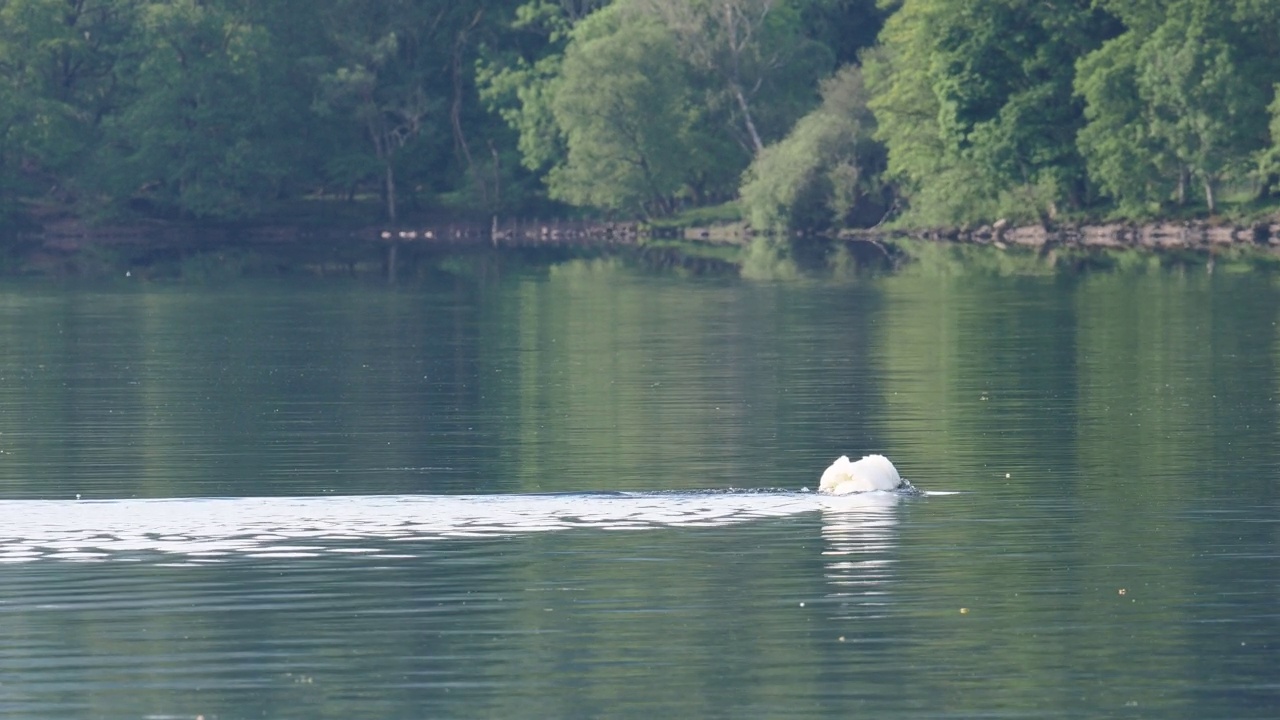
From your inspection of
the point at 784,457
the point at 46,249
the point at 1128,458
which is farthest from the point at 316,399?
the point at 46,249

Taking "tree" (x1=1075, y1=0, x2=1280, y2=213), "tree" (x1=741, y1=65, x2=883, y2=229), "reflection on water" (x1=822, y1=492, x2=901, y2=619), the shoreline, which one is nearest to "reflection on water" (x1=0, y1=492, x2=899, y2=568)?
"reflection on water" (x1=822, y1=492, x2=901, y2=619)

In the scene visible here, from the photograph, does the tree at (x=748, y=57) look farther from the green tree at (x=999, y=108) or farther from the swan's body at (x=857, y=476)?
the swan's body at (x=857, y=476)

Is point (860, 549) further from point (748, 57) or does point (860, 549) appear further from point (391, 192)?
point (391, 192)

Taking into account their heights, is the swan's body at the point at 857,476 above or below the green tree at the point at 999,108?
below

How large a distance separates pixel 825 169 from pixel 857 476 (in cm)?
8376

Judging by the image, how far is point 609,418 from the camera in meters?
33.2

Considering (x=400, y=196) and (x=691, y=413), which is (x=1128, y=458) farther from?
(x=400, y=196)

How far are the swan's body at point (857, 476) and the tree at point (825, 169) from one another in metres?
81.5

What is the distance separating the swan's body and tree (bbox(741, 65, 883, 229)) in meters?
81.5

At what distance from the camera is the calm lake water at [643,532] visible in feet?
52.9

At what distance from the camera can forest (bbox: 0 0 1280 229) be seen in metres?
94.3

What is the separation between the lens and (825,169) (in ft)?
351

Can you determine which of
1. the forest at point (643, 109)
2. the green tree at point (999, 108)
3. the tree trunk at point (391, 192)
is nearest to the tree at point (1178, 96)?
the forest at point (643, 109)

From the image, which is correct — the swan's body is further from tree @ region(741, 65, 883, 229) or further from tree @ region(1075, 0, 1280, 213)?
tree @ region(741, 65, 883, 229)
